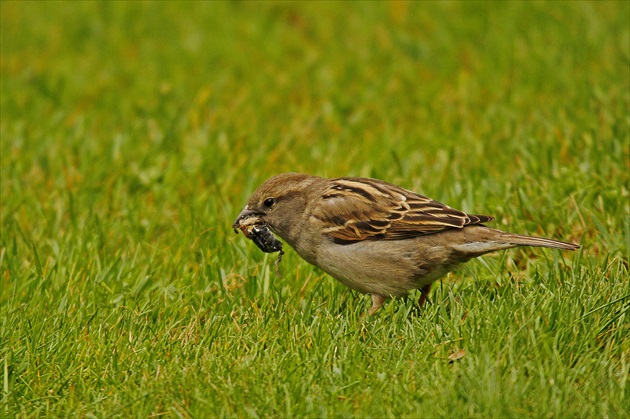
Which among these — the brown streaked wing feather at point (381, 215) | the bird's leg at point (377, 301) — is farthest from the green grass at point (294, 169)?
the brown streaked wing feather at point (381, 215)

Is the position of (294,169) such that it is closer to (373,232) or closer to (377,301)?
(373,232)

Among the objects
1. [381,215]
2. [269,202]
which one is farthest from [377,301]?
[269,202]

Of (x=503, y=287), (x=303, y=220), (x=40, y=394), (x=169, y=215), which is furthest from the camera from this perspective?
(x=169, y=215)

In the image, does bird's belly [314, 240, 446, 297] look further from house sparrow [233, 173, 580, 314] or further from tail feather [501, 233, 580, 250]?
tail feather [501, 233, 580, 250]

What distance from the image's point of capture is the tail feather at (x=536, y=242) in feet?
18.3

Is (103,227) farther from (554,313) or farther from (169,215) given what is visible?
(554,313)

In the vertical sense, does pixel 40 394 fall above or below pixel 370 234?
below

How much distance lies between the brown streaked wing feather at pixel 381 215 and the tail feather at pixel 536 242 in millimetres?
308

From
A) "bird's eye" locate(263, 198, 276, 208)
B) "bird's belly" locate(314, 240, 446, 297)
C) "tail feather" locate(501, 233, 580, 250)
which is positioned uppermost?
"tail feather" locate(501, 233, 580, 250)

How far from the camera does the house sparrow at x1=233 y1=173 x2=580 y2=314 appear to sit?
19.7ft

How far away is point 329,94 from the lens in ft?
36.2

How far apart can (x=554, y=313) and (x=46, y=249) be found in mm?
3877

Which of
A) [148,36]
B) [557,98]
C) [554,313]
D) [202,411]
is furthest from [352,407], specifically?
[148,36]

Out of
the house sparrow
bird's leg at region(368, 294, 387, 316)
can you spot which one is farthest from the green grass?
the house sparrow
